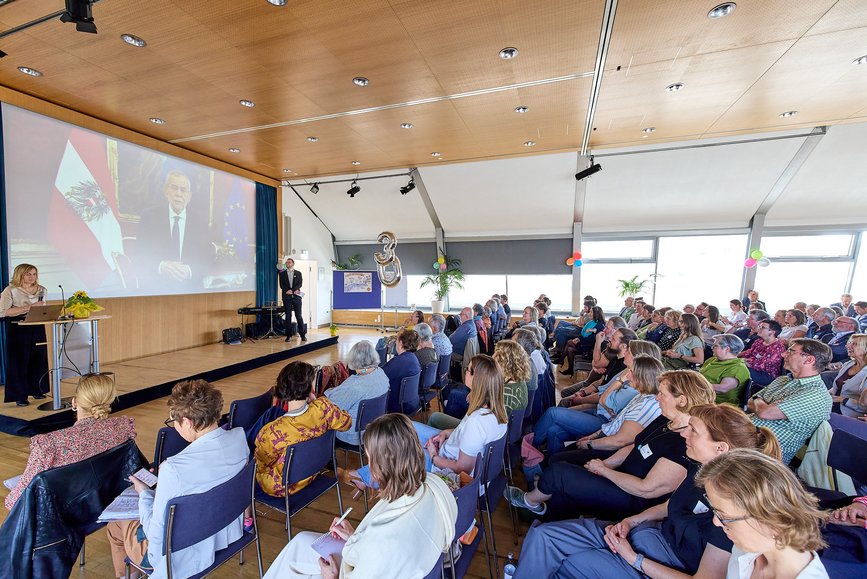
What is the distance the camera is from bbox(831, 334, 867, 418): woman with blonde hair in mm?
3037

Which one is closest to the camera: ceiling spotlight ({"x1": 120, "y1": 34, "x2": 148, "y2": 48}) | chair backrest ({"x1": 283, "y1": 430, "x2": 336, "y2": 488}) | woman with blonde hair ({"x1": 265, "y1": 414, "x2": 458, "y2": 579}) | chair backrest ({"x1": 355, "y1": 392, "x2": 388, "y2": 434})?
woman with blonde hair ({"x1": 265, "y1": 414, "x2": 458, "y2": 579})

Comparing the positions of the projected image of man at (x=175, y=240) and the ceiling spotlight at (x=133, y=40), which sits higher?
the ceiling spotlight at (x=133, y=40)

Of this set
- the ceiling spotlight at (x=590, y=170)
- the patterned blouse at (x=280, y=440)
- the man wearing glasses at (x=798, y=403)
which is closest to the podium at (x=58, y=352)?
the patterned blouse at (x=280, y=440)

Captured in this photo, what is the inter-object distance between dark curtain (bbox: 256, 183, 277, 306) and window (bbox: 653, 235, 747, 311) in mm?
9431

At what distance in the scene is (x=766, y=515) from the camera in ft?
3.35

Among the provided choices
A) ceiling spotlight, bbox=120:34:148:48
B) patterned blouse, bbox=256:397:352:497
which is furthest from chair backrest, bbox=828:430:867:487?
ceiling spotlight, bbox=120:34:148:48

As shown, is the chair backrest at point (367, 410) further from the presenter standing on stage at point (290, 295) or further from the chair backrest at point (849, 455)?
the presenter standing on stage at point (290, 295)

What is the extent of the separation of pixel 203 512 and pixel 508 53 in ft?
13.4

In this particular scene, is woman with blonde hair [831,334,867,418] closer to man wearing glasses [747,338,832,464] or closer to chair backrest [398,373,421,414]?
man wearing glasses [747,338,832,464]

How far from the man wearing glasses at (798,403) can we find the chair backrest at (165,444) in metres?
3.68

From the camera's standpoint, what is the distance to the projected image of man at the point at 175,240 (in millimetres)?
6234

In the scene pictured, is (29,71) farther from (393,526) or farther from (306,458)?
(393,526)

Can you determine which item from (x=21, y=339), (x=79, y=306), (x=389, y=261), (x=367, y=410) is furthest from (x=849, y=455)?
(x=389, y=261)

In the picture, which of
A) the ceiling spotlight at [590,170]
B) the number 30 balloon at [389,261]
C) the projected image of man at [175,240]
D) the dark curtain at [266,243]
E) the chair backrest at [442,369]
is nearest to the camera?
the chair backrest at [442,369]
